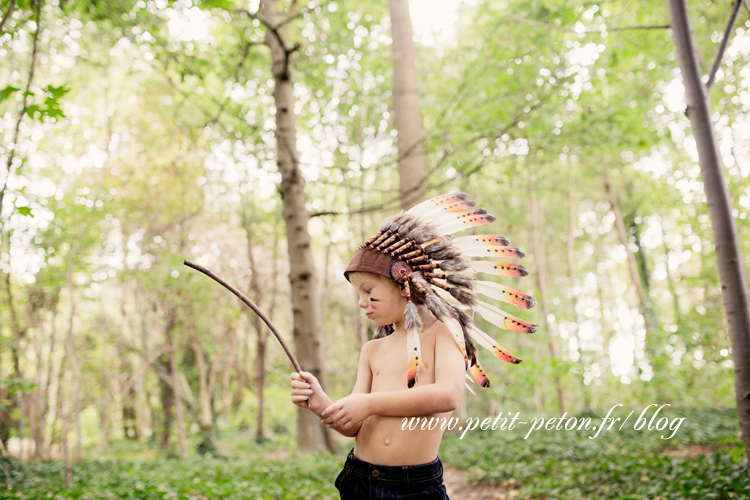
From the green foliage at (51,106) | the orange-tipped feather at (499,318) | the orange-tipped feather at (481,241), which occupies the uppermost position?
the green foliage at (51,106)

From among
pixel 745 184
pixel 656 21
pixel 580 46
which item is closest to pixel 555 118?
pixel 580 46

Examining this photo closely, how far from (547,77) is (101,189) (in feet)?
29.6

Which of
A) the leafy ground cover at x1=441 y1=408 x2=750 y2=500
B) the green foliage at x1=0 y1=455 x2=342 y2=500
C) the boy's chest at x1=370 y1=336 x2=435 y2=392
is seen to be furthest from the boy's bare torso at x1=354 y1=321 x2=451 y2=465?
the green foliage at x1=0 y1=455 x2=342 y2=500

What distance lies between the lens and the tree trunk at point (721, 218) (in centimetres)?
276

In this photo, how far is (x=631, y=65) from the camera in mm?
8609

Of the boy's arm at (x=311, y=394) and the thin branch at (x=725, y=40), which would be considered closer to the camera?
the boy's arm at (x=311, y=394)

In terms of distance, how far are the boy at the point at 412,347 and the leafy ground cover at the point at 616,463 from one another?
2.74 metres

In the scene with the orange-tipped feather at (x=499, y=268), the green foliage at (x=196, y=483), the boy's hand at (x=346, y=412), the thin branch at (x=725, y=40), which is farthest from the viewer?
the green foliage at (x=196, y=483)

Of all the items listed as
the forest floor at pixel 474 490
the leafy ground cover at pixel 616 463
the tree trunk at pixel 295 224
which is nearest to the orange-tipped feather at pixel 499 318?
the leafy ground cover at pixel 616 463

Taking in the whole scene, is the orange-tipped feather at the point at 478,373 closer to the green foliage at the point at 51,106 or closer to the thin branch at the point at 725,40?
the thin branch at the point at 725,40

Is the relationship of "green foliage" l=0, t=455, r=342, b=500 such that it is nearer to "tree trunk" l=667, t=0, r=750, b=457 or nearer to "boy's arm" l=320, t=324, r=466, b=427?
"boy's arm" l=320, t=324, r=466, b=427

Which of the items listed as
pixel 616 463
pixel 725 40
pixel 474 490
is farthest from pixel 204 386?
pixel 725 40

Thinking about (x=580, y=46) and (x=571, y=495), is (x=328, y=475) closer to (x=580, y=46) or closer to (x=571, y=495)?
(x=571, y=495)

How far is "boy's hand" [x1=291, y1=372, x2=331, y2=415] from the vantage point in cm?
169
